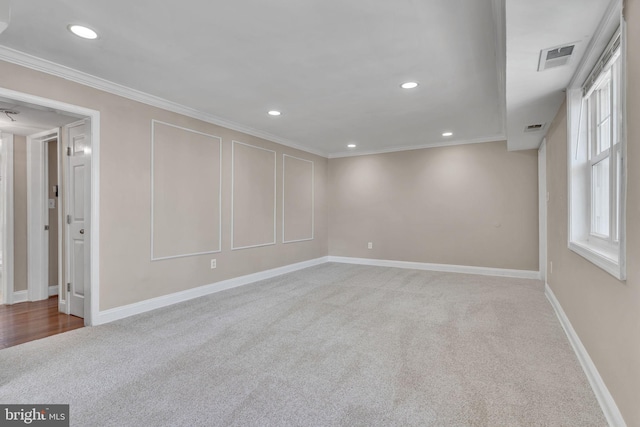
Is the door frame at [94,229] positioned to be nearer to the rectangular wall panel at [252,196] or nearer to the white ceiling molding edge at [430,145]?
the rectangular wall panel at [252,196]

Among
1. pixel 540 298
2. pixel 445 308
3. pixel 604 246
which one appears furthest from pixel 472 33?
pixel 540 298

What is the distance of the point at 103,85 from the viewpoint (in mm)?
3234

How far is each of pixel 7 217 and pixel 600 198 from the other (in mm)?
6436

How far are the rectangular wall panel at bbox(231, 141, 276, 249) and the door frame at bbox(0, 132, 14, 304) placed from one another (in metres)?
2.76

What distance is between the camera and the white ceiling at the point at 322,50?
203 cm

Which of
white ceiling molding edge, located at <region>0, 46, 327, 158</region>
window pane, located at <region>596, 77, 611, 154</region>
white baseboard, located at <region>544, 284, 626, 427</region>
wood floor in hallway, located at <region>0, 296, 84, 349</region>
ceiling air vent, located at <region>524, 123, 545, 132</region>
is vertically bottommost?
wood floor in hallway, located at <region>0, 296, 84, 349</region>

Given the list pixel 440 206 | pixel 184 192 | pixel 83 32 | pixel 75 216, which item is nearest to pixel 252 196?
pixel 184 192

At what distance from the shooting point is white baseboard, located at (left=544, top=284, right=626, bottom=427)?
5.44 ft

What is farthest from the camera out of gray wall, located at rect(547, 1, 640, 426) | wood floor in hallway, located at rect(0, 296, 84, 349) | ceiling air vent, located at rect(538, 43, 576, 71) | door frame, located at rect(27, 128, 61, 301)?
door frame, located at rect(27, 128, 61, 301)

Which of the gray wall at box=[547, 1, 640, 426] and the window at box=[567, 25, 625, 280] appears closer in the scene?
the gray wall at box=[547, 1, 640, 426]

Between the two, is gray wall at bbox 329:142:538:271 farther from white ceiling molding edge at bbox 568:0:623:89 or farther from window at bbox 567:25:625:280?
white ceiling molding edge at bbox 568:0:623:89

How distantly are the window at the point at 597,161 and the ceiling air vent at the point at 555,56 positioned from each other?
181 millimetres

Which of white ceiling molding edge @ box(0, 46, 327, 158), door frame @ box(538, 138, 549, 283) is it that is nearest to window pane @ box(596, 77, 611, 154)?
door frame @ box(538, 138, 549, 283)

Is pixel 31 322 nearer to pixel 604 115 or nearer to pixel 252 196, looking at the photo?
pixel 252 196
